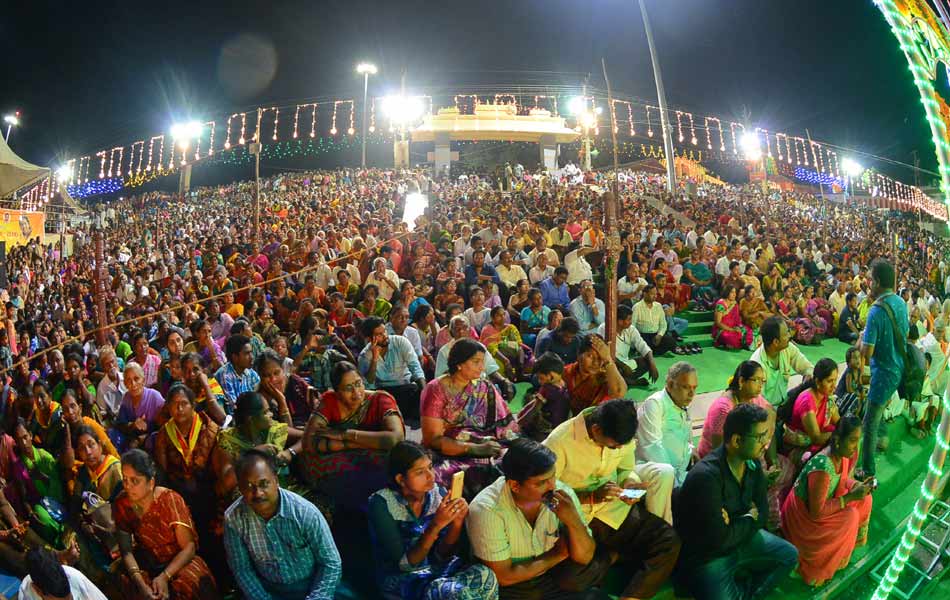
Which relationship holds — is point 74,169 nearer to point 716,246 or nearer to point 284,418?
point 716,246

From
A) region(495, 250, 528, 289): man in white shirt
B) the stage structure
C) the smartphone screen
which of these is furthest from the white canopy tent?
the stage structure

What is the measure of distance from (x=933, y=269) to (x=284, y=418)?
10856 mm

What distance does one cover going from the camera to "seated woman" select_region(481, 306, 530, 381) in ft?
20.8

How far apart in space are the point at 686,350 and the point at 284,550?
6275mm

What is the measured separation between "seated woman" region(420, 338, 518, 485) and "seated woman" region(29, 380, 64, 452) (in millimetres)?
2362

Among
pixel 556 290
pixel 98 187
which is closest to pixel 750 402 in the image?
pixel 556 290

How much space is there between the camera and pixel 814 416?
4383 millimetres

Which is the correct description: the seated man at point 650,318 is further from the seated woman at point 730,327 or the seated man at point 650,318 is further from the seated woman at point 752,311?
the seated woman at point 752,311

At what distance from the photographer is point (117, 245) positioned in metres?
12.4

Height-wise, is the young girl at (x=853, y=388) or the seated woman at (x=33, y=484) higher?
the young girl at (x=853, y=388)

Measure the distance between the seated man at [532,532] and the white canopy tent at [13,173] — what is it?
52.1 feet

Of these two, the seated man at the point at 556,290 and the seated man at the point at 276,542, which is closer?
the seated man at the point at 276,542

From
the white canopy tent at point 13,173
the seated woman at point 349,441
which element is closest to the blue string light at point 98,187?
the white canopy tent at point 13,173

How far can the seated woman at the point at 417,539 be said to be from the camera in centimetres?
274
